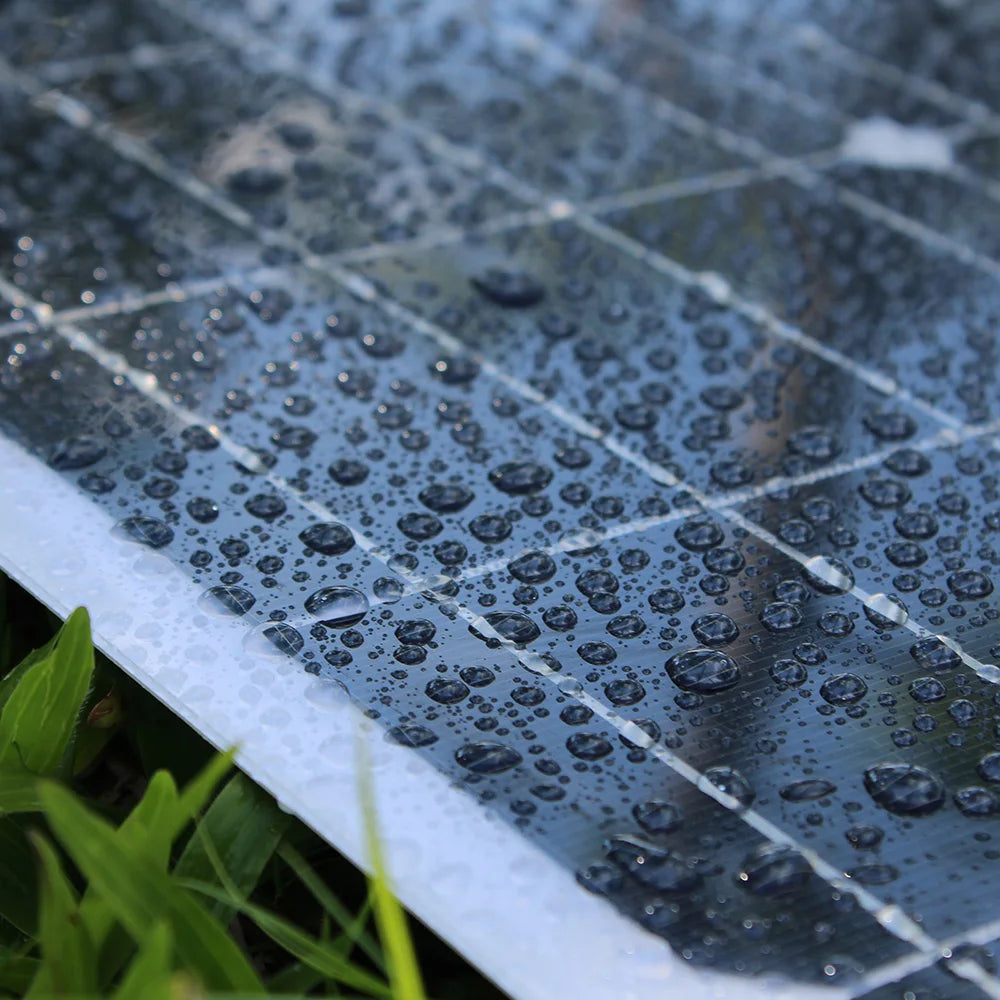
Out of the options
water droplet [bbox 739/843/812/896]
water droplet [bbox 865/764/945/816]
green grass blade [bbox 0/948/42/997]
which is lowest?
green grass blade [bbox 0/948/42/997]

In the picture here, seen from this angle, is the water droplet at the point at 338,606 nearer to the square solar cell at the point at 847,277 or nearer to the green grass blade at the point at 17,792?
the green grass blade at the point at 17,792

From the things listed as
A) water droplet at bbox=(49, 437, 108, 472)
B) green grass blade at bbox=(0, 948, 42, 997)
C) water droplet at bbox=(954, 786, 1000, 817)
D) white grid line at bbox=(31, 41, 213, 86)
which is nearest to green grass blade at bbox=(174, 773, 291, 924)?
green grass blade at bbox=(0, 948, 42, 997)

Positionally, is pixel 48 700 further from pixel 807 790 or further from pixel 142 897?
pixel 807 790

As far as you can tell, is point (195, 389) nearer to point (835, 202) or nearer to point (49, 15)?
point (835, 202)

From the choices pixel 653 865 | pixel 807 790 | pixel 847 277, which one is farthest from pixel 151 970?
pixel 847 277

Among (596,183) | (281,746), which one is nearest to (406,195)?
(596,183)

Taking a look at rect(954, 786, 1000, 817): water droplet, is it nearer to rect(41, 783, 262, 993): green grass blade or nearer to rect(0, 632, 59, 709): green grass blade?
rect(41, 783, 262, 993): green grass blade
